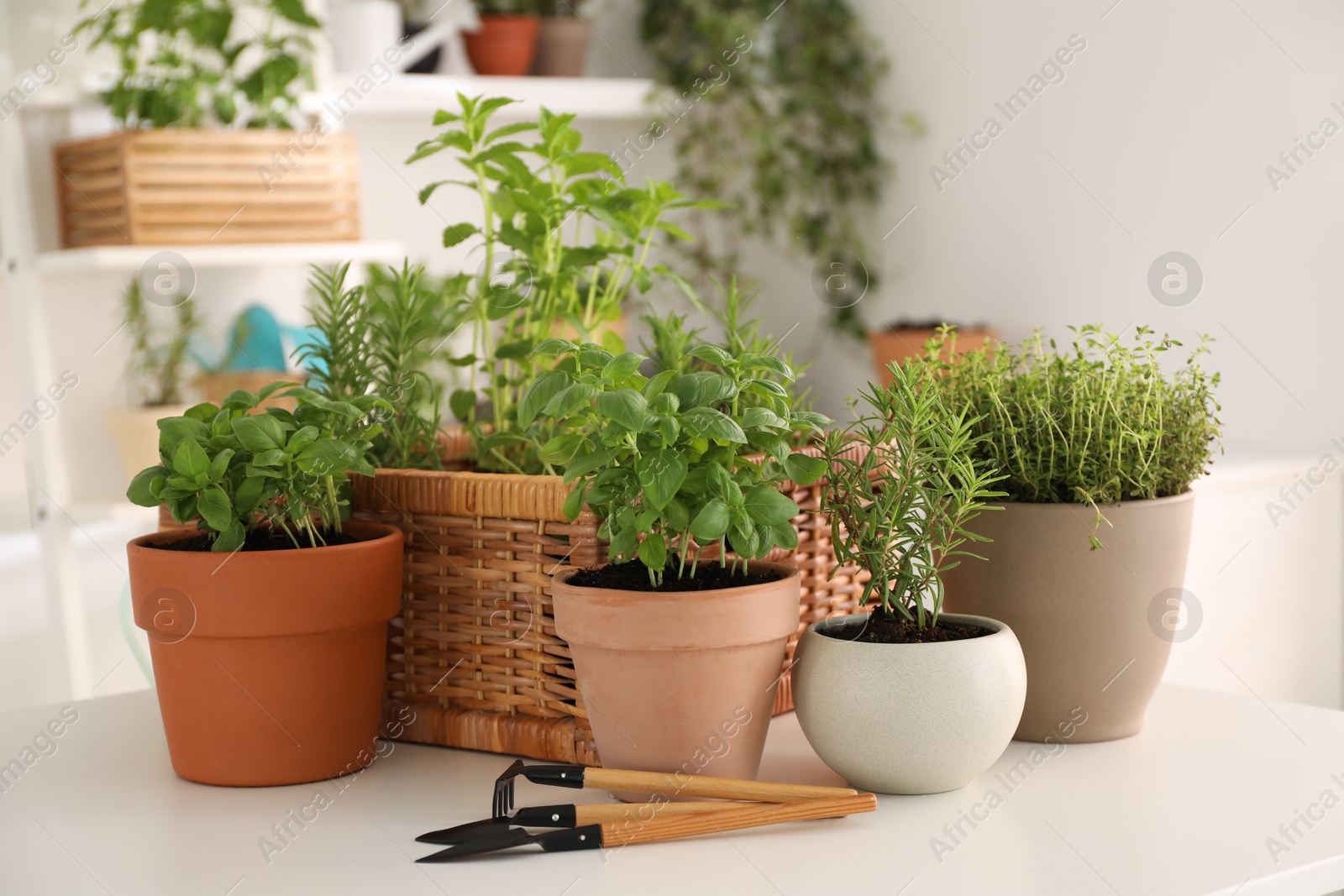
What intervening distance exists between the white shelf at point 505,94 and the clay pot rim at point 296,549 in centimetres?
165

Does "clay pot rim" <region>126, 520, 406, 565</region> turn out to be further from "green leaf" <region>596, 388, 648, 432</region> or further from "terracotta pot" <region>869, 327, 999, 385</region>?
"terracotta pot" <region>869, 327, 999, 385</region>

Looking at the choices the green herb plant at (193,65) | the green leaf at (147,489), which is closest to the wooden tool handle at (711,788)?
the green leaf at (147,489)

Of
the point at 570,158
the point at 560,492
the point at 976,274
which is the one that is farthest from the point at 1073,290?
the point at 560,492

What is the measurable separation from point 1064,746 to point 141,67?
1871 mm

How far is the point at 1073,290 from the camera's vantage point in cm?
242

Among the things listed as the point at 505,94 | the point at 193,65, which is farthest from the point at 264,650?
the point at 505,94

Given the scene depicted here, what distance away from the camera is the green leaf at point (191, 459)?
721mm

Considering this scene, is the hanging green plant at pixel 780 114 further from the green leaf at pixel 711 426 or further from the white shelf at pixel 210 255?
the green leaf at pixel 711 426

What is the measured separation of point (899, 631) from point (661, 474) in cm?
19

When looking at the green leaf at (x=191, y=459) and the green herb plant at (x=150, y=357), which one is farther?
the green herb plant at (x=150, y=357)

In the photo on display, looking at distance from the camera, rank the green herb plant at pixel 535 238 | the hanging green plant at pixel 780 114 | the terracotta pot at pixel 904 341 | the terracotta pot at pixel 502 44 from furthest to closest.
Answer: the hanging green plant at pixel 780 114
the terracotta pot at pixel 502 44
the terracotta pot at pixel 904 341
the green herb plant at pixel 535 238

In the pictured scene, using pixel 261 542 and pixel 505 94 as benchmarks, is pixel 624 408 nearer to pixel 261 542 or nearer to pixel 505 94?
pixel 261 542

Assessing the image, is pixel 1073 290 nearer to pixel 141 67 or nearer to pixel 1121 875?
pixel 141 67

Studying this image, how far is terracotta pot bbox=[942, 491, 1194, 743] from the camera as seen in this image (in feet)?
2.50
